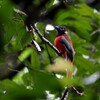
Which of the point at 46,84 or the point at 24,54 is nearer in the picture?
the point at 46,84

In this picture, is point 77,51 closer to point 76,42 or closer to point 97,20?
point 76,42

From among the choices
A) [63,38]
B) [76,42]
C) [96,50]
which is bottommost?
[63,38]

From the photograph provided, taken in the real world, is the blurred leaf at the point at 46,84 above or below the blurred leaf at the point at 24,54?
above

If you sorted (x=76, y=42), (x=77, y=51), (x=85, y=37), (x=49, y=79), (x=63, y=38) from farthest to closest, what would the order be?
(x=63, y=38) → (x=76, y=42) → (x=77, y=51) → (x=85, y=37) → (x=49, y=79)

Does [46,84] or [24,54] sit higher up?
[46,84]

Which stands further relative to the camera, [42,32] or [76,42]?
[76,42]

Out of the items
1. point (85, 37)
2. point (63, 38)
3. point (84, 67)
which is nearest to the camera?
point (84, 67)

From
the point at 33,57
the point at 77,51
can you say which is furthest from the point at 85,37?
the point at 33,57

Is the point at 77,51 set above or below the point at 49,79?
below

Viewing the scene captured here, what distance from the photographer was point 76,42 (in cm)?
180

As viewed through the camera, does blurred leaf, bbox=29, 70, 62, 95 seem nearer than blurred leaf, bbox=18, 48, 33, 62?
Yes

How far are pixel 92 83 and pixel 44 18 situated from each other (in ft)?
0.62

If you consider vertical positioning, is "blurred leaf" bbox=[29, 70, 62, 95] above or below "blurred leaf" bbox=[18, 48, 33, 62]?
above

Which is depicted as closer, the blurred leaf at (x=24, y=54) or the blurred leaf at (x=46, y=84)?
the blurred leaf at (x=46, y=84)
